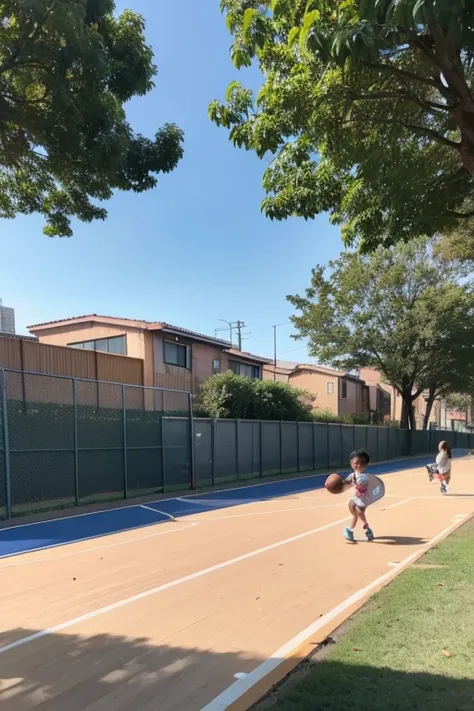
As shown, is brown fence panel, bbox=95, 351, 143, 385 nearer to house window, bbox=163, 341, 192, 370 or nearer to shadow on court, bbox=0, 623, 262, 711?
house window, bbox=163, 341, 192, 370

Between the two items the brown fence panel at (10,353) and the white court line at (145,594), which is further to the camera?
the brown fence panel at (10,353)

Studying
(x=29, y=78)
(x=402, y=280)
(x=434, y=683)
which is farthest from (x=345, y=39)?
(x=402, y=280)

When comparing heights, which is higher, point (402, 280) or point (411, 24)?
point (402, 280)

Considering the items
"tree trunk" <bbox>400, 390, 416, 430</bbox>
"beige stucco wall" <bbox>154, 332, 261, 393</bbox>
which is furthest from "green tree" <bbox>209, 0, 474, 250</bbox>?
"tree trunk" <bbox>400, 390, 416, 430</bbox>

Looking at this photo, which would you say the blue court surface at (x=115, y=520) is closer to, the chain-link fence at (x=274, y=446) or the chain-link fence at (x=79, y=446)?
the chain-link fence at (x=79, y=446)

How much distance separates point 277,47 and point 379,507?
9756mm

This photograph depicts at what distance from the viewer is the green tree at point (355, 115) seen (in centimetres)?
480

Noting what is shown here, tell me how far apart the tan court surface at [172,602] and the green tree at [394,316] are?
78.4 feet

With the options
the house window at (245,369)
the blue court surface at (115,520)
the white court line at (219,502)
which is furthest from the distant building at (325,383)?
the white court line at (219,502)

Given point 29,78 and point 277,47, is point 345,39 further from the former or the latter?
point 29,78

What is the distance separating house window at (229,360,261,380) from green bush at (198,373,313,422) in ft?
19.7

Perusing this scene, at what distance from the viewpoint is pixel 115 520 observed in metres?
11.3

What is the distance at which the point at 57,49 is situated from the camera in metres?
7.24

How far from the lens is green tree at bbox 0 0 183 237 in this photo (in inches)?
280
